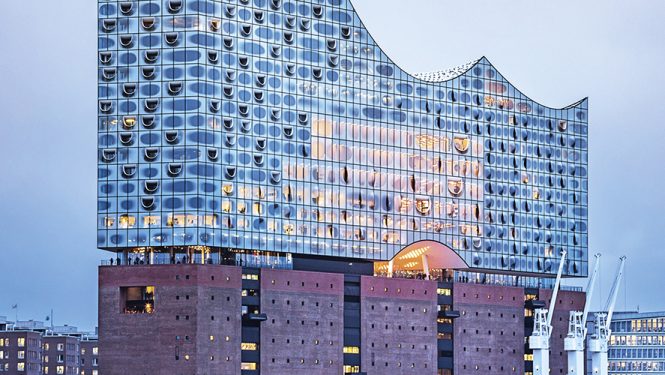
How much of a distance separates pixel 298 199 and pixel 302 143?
5633 millimetres

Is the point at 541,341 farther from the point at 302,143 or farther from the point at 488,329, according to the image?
the point at 302,143

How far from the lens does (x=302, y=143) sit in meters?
150

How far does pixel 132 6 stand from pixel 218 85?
11.2m

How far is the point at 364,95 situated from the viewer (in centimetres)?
15825

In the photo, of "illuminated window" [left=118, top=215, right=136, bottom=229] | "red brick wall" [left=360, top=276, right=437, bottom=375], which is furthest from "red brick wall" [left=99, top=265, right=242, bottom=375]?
"red brick wall" [left=360, top=276, right=437, bottom=375]

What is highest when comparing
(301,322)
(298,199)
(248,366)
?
(298,199)

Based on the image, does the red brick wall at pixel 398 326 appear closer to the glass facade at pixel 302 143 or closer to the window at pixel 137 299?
the glass facade at pixel 302 143

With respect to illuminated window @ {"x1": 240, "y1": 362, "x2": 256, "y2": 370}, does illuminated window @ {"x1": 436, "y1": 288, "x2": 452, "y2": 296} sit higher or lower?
higher

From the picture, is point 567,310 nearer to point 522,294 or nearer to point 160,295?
point 522,294

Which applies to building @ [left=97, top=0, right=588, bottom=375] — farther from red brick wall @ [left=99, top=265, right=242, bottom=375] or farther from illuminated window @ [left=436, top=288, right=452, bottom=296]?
illuminated window @ [left=436, top=288, right=452, bottom=296]

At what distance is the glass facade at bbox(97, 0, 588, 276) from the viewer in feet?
467

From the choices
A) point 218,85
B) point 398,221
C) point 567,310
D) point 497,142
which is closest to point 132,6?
point 218,85

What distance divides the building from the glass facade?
0.19m

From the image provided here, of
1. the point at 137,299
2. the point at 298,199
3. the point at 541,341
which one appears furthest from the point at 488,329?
the point at 137,299
